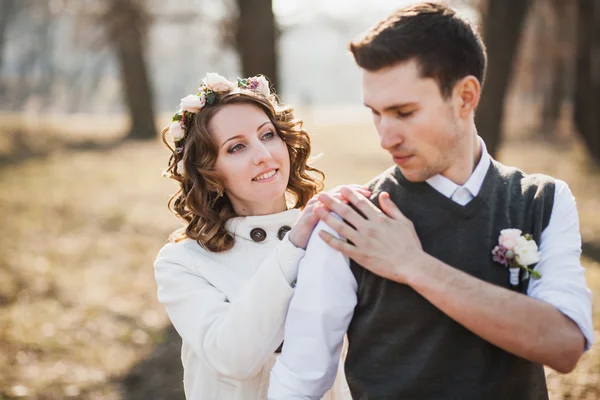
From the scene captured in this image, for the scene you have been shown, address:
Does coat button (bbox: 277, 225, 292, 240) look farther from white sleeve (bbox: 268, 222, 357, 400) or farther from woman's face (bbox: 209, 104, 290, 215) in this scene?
white sleeve (bbox: 268, 222, 357, 400)

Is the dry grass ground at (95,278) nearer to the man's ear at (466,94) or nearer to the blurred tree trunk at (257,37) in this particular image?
the blurred tree trunk at (257,37)

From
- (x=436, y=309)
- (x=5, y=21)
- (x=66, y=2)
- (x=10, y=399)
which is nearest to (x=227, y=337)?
(x=436, y=309)

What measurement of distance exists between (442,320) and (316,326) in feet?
1.42

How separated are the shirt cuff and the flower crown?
2.94 feet

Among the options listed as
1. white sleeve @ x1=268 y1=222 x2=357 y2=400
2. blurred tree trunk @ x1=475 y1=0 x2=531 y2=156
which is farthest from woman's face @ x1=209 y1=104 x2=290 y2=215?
blurred tree trunk @ x1=475 y1=0 x2=531 y2=156

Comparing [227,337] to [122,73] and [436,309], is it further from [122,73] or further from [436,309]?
[122,73]

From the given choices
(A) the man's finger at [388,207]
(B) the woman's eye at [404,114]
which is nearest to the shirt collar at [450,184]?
(A) the man's finger at [388,207]

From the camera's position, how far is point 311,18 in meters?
17.1

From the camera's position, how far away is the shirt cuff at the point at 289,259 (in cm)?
236

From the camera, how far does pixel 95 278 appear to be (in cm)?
777

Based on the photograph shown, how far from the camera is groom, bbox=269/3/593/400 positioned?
6.53ft

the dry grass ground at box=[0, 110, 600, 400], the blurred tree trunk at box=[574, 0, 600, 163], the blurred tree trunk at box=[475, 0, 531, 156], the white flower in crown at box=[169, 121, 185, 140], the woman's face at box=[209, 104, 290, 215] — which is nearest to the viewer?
the woman's face at box=[209, 104, 290, 215]

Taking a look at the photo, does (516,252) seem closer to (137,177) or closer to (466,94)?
(466,94)

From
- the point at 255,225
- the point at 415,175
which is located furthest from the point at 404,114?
the point at 255,225
